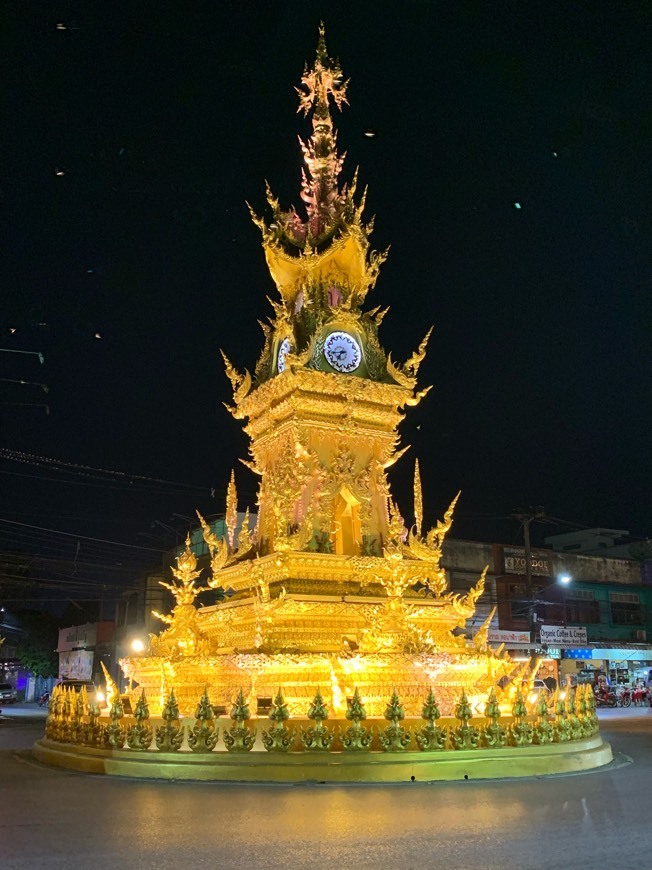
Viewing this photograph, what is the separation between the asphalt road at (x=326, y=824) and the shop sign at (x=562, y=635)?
34.5 m

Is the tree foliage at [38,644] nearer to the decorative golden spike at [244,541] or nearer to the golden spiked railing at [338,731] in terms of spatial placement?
the decorative golden spike at [244,541]

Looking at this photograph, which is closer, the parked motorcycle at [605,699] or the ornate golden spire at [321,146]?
the ornate golden spire at [321,146]

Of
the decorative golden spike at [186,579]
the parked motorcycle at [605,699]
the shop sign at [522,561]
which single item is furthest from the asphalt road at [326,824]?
the shop sign at [522,561]

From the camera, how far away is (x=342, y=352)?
1728cm

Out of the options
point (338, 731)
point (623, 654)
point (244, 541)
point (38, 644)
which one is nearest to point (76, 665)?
point (38, 644)

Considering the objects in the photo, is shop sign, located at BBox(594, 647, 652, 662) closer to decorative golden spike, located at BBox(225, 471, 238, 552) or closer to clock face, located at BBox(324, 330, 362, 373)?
decorative golden spike, located at BBox(225, 471, 238, 552)

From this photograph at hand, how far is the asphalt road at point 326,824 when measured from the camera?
5934 millimetres

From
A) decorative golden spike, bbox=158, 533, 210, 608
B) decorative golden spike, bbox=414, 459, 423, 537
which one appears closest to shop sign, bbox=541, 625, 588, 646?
decorative golden spike, bbox=414, 459, 423, 537

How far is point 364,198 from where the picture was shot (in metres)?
18.6

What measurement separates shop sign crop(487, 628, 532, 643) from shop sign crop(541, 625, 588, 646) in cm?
113

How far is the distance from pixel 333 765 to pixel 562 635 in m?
37.1

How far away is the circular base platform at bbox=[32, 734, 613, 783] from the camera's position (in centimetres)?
956

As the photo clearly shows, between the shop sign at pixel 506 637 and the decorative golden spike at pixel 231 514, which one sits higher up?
the decorative golden spike at pixel 231 514

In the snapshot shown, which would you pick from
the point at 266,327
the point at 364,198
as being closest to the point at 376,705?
the point at 266,327
